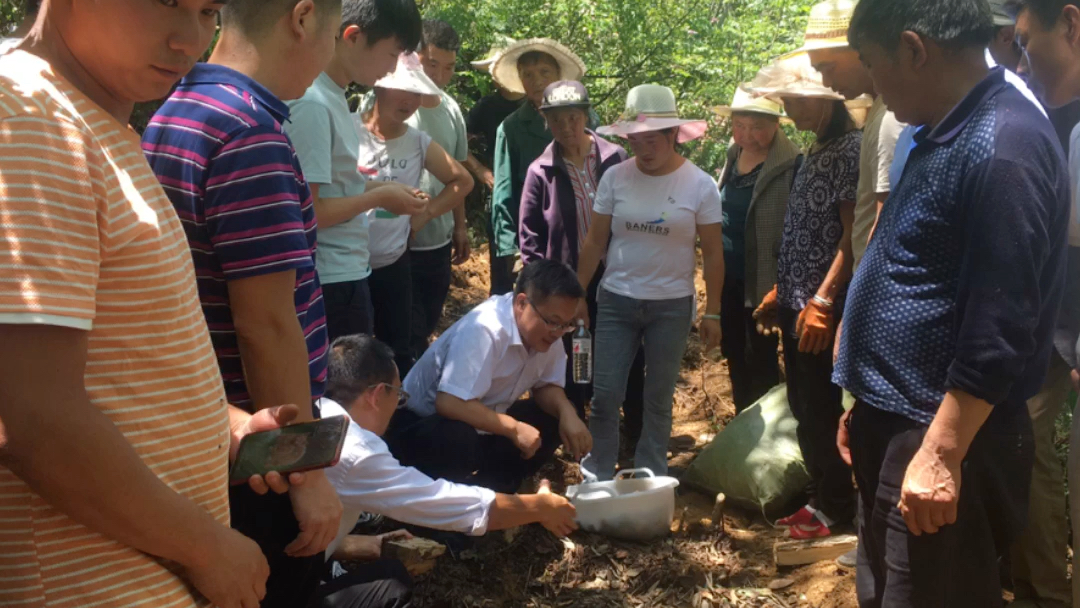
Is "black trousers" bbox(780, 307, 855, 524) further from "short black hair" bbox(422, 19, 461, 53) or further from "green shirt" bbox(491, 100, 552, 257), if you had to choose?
"short black hair" bbox(422, 19, 461, 53)

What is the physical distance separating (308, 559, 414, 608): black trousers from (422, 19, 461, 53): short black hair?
323 centimetres

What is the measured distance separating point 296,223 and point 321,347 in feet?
1.36

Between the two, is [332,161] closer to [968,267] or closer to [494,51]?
[968,267]

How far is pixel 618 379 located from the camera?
176 inches

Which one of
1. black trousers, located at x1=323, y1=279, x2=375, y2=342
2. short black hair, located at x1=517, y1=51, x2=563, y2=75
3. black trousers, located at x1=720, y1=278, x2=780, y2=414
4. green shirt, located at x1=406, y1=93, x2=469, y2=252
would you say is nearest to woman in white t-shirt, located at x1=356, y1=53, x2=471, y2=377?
green shirt, located at x1=406, y1=93, x2=469, y2=252

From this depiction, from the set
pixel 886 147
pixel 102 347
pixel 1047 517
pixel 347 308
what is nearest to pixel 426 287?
pixel 347 308

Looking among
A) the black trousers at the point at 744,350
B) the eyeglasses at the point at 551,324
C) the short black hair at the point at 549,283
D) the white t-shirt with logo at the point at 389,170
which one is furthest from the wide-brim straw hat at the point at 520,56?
the eyeglasses at the point at 551,324

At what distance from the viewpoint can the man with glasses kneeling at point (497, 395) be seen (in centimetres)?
364

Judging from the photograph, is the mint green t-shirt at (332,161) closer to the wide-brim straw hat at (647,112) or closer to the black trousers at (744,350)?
the wide-brim straw hat at (647,112)

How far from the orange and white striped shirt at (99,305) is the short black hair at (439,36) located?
4.13 m

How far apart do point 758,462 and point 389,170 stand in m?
2.16

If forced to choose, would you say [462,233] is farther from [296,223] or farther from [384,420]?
[296,223]

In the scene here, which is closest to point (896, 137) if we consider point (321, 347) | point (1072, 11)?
point (1072, 11)

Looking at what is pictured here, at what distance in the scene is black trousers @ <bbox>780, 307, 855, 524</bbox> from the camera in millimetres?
3871
